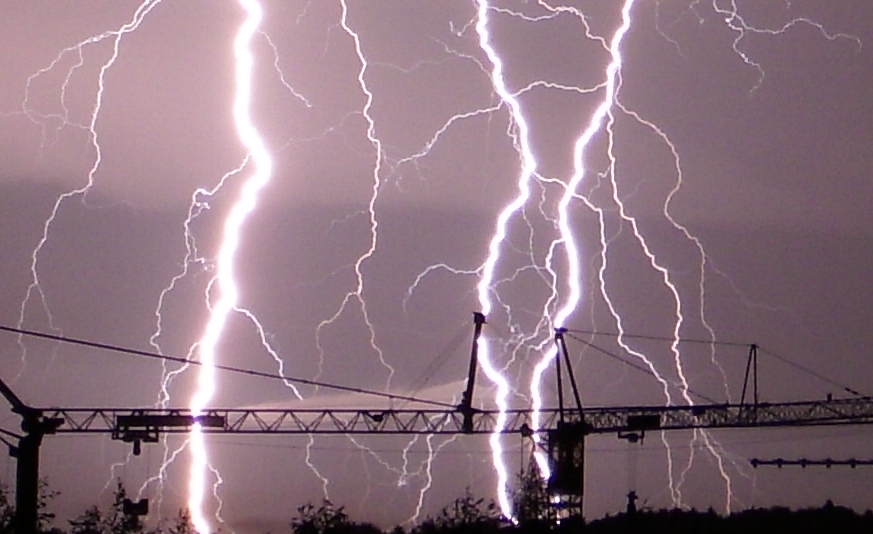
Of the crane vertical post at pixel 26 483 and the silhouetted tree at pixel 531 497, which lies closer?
the crane vertical post at pixel 26 483

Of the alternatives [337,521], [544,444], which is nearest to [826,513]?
[544,444]

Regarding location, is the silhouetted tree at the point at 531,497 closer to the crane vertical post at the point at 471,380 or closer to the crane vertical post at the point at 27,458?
the crane vertical post at the point at 471,380

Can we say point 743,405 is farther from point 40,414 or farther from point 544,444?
point 40,414

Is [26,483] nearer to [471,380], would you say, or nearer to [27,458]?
[27,458]

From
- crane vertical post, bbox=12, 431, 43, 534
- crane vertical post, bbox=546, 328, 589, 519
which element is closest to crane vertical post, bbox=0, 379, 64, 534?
crane vertical post, bbox=12, 431, 43, 534

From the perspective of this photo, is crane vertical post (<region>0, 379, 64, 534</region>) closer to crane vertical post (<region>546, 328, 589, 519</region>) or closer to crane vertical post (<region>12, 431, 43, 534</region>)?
crane vertical post (<region>12, 431, 43, 534</region>)

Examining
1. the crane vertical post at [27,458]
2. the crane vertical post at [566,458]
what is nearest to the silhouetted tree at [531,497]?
the crane vertical post at [566,458]

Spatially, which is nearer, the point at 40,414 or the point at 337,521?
the point at 40,414

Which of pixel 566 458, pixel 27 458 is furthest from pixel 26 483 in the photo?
pixel 566 458
